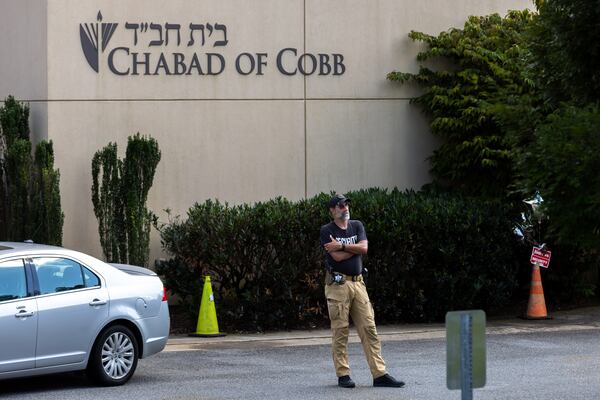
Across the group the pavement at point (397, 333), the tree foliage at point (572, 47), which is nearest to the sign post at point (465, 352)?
the tree foliage at point (572, 47)

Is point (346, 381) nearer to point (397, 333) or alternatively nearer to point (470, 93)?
point (397, 333)

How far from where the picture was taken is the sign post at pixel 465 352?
→ 6422 millimetres

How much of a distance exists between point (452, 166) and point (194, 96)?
4442mm

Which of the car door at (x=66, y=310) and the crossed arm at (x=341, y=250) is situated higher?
the crossed arm at (x=341, y=250)

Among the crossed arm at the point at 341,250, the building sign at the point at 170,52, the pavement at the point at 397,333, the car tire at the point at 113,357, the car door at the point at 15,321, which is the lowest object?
the pavement at the point at 397,333

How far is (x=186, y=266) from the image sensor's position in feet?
53.9

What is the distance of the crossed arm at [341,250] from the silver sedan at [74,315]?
2000mm

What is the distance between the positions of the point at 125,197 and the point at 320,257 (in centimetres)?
306

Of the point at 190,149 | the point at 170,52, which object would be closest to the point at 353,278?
the point at 190,149

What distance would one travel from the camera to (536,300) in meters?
17.5

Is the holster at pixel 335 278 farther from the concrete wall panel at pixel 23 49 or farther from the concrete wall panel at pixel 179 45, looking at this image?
the concrete wall panel at pixel 23 49

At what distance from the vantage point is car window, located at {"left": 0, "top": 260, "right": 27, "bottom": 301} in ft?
35.8

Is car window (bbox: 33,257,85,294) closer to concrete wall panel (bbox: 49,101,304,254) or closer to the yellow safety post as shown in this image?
the yellow safety post

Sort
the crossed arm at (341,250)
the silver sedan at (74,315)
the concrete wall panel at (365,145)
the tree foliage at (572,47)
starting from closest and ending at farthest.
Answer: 1. the tree foliage at (572,47)
2. the silver sedan at (74,315)
3. the crossed arm at (341,250)
4. the concrete wall panel at (365,145)
